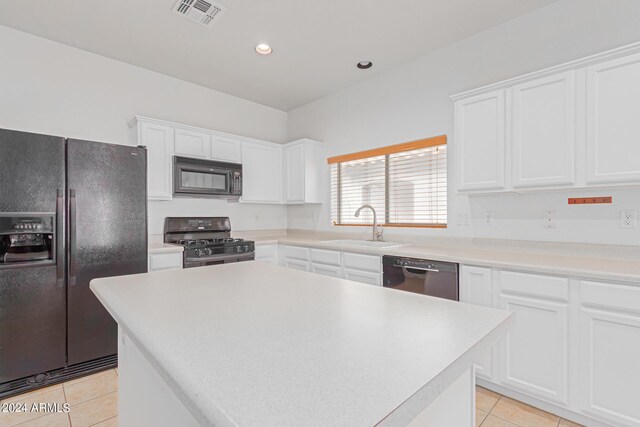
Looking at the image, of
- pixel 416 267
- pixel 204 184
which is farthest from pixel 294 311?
pixel 204 184

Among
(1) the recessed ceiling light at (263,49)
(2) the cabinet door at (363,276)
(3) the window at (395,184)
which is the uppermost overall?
(1) the recessed ceiling light at (263,49)

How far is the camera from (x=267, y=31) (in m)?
2.78

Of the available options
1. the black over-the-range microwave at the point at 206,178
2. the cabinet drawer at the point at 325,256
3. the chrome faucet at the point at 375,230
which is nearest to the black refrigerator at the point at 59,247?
the black over-the-range microwave at the point at 206,178

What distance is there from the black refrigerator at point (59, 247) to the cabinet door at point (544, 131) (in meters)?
3.05

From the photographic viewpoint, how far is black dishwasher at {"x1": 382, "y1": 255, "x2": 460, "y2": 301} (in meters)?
2.37

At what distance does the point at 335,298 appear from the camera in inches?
47.3

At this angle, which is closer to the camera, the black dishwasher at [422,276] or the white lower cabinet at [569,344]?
the white lower cabinet at [569,344]

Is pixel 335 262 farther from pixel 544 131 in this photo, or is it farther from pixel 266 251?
pixel 544 131

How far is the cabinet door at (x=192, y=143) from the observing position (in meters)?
3.41

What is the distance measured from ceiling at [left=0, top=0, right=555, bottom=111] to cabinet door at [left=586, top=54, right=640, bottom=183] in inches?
34.8

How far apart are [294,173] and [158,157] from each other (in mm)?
1636

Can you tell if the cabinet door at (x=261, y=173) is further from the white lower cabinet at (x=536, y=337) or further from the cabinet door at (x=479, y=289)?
the white lower cabinet at (x=536, y=337)

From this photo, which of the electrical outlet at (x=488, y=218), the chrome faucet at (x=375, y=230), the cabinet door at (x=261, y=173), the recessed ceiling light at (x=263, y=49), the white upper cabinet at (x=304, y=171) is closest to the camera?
the electrical outlet at (x=488, y=218)

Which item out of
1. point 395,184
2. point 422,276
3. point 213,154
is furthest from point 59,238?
point 395,184
